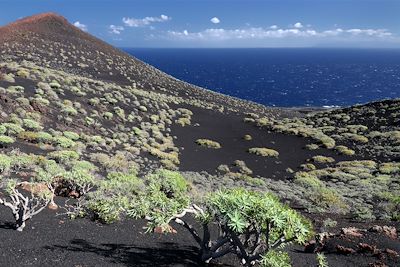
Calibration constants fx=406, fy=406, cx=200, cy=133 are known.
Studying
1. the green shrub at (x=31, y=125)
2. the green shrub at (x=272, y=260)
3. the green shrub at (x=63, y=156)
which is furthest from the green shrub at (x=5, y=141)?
the green shrub at (x=272, y=260)

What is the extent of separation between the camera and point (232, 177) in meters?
34.2

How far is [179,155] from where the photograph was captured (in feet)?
129

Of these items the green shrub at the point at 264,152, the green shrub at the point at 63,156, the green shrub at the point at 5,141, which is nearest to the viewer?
the green shrub at the point at 63,156

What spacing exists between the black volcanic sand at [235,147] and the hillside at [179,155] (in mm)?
140

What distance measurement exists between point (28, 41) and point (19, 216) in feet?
265

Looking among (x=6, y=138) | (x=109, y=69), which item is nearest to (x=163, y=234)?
(x=6, y=138)

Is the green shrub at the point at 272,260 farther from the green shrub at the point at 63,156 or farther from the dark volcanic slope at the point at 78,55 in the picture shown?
the dark volcanic slope at the point at 78,55

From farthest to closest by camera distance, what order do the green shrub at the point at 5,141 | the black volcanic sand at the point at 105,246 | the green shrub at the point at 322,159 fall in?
the green shrub at the point at 322,159, the green shrub at the point at 5,141, the black volcanic sand at the point at 105,246

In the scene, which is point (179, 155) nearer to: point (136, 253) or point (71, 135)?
point (71, 135)

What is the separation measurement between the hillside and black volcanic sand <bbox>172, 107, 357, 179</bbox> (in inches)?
5.5

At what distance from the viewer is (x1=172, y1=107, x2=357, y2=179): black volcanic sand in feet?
127

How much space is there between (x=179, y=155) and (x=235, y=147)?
8.91 m

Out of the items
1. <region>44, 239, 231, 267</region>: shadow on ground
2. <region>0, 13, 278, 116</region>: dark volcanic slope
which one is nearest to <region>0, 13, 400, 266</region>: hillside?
<region>44, 239, 231, 267</region>: shadow on ground

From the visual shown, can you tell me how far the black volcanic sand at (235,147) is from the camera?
127 feet
